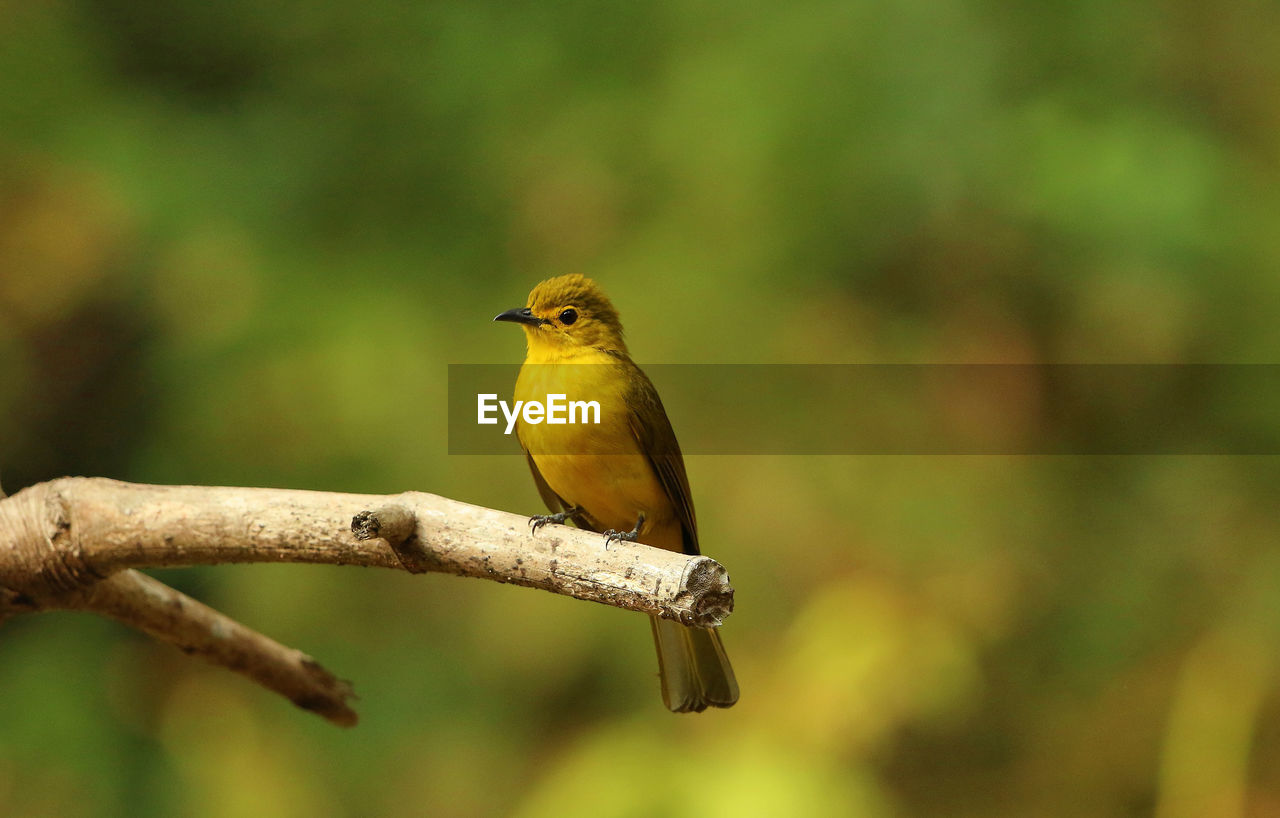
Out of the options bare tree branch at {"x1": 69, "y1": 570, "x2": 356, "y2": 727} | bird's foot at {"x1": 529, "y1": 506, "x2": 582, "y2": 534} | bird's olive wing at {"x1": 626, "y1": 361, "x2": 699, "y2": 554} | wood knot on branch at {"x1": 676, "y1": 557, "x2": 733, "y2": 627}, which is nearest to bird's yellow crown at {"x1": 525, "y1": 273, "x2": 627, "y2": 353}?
bird's olive wing at {"x1": 626, "y1": 361, "x2": 699, "y2": 554}

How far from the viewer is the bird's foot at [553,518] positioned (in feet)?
6.19

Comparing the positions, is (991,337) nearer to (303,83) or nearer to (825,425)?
(825,425)

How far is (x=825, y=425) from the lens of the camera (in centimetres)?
432

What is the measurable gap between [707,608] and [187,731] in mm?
3116

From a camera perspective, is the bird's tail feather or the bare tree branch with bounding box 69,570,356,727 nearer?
the bird's tail feather

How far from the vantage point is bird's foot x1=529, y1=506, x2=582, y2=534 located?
6.19ft

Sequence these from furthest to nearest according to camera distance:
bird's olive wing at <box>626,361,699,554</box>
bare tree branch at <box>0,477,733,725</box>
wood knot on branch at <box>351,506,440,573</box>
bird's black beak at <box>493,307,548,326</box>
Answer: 1. bird's black beak at <box>493,307,548,326</box>
2. bird's olive wing at <box>626,361,699,554</box>
3. wood knot on branch at <box>351,506,440,573</box>
4. bare tree branch at <box>0,477,733,725</box>

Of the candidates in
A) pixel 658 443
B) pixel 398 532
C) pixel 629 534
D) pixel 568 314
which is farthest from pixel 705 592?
pixel 568 314

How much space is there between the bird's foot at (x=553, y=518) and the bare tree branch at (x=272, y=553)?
0.06 ft

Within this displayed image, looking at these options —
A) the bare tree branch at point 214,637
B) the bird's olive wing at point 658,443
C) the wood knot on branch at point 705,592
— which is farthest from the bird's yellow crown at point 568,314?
the wood knot on branch at point 705,592

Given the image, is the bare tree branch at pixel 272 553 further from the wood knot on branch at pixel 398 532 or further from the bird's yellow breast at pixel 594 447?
the bird's yellow breast at pixel 594 447

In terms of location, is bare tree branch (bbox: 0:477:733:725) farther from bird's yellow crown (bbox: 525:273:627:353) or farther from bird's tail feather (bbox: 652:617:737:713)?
bird's yellow crown (bbox: 525:273:627:353)

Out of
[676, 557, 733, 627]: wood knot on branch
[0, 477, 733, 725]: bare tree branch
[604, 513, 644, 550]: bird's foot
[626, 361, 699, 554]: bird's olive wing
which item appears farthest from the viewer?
[626, 361, 699, 554]: bird's olive wing

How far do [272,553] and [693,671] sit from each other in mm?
911
